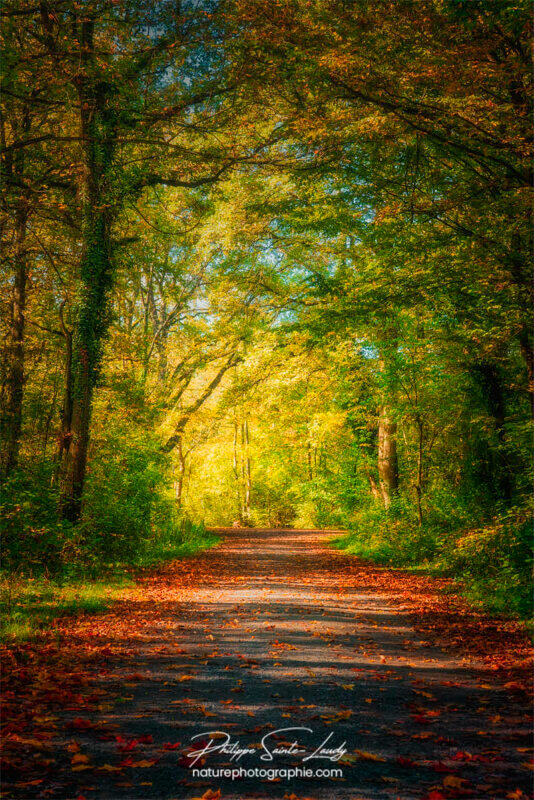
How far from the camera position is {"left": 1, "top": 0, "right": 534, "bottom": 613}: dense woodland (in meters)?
7.52

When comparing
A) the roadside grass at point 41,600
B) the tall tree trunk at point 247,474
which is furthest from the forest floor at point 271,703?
the tall tree trunk at point 247,474

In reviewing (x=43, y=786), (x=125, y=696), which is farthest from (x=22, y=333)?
(x=43, y=786)

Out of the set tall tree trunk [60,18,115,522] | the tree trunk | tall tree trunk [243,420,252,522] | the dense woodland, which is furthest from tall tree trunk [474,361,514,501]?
tall tree trunk [243,420,252,522]

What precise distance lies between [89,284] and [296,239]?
8876 mm

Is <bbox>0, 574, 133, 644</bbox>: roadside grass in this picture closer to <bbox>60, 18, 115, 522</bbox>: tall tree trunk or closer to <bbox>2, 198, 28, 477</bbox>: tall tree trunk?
<bbox>60, 18, 115, 522</bbox>: tall tree trunk

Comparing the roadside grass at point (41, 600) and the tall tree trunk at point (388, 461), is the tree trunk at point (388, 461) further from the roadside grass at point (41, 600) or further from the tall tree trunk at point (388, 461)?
the roadside grass at point (41, 600)

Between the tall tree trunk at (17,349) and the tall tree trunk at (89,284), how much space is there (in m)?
2.08

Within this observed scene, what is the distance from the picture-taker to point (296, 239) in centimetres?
1905

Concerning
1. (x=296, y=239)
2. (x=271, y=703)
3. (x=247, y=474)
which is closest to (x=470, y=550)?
(x=271, y=703)

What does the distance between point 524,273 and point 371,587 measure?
6169mm

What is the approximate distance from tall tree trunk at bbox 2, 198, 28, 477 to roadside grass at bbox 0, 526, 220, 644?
14.9 ft

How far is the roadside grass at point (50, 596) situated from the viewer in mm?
6598

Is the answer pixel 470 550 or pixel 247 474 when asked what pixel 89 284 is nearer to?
pixel 470 550

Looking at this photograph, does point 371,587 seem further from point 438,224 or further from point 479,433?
point 438,224
